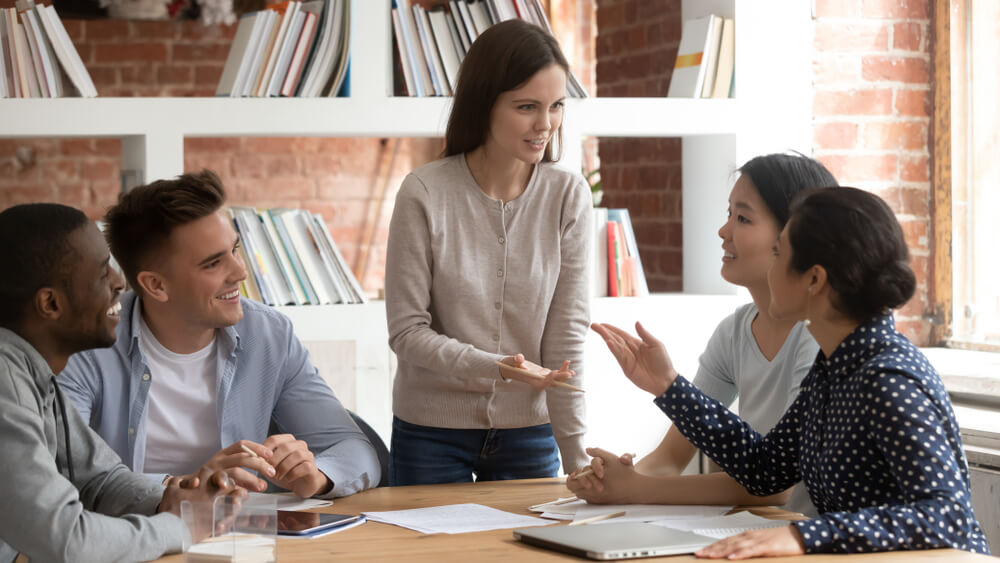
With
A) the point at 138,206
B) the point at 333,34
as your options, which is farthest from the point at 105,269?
the point at 333,34

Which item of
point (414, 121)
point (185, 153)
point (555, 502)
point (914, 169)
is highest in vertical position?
point (185, 153)

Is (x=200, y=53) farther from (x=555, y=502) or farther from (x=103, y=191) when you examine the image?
(x=555, y=502)

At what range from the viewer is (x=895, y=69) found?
10.4 ft

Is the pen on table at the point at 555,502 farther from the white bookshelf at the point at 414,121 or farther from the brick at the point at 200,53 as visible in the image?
the brick at the point at 200,53

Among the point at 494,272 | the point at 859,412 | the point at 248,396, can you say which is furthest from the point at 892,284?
the point at 248,396

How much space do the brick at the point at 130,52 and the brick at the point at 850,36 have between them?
308cm

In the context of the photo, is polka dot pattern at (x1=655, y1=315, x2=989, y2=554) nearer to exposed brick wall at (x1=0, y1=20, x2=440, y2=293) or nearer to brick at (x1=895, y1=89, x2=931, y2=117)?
brick at (x1=895, y1=89, x2=931, y2=117)

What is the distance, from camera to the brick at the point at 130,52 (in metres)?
4.95

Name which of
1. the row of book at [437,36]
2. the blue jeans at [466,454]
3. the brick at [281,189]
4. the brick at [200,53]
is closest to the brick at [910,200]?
the row of book at [437,36]

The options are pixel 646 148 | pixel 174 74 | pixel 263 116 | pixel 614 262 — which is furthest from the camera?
pixel 174 74

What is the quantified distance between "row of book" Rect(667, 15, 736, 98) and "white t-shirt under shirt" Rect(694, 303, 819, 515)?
122 centimetres

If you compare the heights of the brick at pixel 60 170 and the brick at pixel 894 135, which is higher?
the brick at pixel 60 170

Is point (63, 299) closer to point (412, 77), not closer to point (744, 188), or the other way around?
point (744, 188)

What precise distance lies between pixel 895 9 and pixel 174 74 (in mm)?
3221
